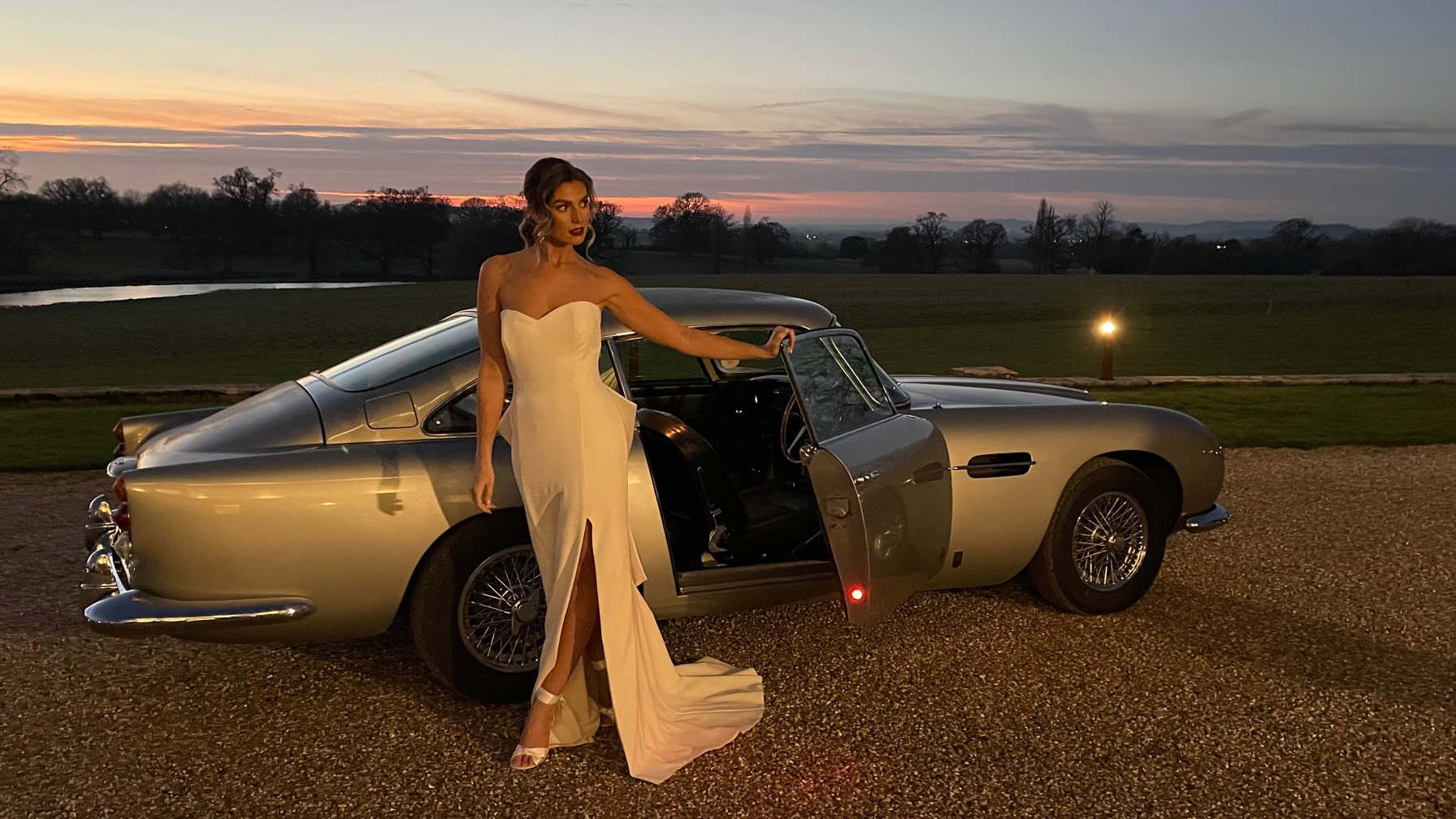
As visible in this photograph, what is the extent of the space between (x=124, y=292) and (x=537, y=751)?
73444mm

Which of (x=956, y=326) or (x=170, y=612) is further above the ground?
(x=170, y=612)

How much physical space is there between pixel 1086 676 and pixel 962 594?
1.11 metres

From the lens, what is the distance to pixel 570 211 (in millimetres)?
3568

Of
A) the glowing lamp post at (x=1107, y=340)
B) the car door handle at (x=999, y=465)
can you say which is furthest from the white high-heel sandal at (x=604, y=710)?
the glowing lamp post at (x=1107, y=340)

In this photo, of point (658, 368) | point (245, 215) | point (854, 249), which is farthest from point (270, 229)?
point (658, 368)

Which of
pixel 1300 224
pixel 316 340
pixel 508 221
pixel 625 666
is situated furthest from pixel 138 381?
pixel 1300 224

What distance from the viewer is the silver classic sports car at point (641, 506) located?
3.92m

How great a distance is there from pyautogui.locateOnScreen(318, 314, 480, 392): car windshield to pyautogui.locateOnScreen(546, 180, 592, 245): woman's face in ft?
2.59

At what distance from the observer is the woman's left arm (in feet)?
12.5

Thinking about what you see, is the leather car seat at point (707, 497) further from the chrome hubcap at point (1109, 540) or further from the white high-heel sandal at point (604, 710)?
the chrome hubcap at point (1109, 540)

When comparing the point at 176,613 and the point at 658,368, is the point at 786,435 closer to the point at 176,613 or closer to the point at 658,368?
the point at 658,368

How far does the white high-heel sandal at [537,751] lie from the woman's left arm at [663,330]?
4.08ft

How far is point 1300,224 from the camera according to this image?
82062 mm

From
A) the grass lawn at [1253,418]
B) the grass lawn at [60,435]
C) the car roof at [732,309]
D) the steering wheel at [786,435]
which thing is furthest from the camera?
the grass lawn at [1253,418]
